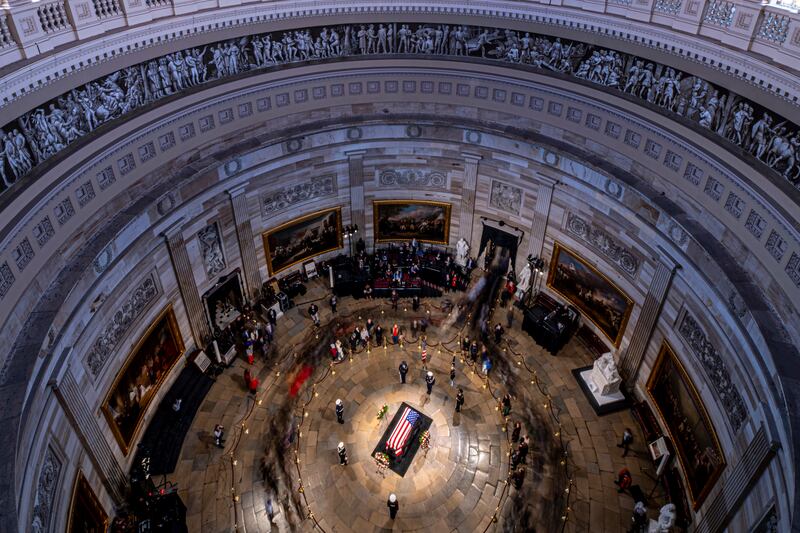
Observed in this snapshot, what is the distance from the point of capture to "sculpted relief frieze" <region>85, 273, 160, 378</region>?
1636 centimetres

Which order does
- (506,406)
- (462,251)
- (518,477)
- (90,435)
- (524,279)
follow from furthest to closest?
(462,251)
(524,279)
(506,406)
(518,477)
(90,435)

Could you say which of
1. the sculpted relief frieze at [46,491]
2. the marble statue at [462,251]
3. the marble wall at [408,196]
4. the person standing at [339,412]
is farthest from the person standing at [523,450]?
the sculpted relief frieze at [46,491]

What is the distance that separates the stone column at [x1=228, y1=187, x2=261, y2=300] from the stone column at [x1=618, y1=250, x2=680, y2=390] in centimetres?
1623

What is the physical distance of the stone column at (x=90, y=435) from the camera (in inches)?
563

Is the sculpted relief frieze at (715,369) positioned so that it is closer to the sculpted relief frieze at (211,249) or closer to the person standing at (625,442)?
the person standing at (625,442)

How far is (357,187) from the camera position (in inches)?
1003

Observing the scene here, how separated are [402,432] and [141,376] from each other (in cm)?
976

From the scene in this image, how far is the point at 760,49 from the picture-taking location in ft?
46.6

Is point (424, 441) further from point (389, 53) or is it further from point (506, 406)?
point (389, 53)

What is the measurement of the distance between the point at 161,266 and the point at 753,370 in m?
19.0

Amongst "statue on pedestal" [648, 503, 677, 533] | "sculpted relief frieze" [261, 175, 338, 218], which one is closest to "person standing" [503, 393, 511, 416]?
"statue on pedestal" [648, 503, 677, 533]

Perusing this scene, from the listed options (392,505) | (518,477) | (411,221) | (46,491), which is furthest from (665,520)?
(46,491)

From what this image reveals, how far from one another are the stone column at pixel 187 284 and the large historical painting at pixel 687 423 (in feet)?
59.5

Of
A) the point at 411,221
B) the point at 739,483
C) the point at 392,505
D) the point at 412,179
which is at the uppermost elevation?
the point at 412,179
